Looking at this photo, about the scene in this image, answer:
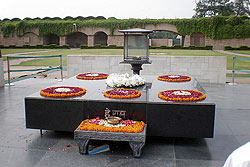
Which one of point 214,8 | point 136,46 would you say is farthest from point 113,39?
point 136,46

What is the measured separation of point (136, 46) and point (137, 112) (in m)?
2.61

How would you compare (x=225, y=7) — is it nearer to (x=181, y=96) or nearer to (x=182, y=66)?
(x=182, y=66)

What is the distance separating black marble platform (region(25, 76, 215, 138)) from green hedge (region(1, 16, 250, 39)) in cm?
3094

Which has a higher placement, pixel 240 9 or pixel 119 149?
pixel 240 9

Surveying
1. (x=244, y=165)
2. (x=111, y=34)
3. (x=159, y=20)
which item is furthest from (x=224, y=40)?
(x=244, y=165)

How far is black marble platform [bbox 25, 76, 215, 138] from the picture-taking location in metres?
3.84

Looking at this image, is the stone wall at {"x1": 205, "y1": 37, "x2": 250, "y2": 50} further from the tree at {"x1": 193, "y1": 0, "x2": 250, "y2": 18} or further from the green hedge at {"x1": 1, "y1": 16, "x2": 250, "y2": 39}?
the tree at {"x1": 193, "y1": 0, "x2": 250, "y2": 18}

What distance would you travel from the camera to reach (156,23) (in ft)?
111

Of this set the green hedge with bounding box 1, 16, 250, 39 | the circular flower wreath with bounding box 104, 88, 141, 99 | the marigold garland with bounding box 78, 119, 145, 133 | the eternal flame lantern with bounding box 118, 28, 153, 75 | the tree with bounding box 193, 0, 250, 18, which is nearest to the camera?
the marigold garland with bounding box 78, 119, 145, 133

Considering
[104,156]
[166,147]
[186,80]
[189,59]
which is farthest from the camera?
[189,59]

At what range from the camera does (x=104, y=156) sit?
356 cm

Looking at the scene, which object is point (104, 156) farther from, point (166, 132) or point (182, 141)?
point (182, 141)

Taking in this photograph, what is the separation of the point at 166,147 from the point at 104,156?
92cm

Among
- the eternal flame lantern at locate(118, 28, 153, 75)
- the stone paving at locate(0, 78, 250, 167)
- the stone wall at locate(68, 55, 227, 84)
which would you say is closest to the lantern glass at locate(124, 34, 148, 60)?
the eternal flame lantern at locate(118, 28, 153, 75)
